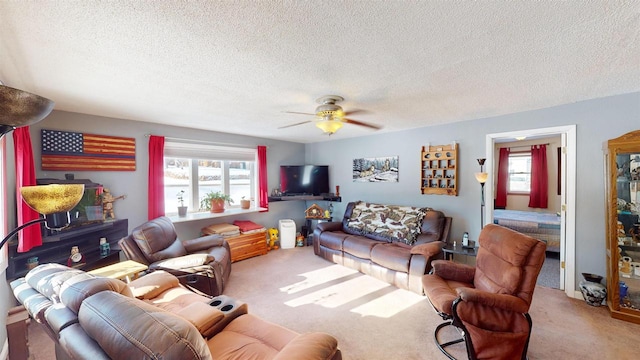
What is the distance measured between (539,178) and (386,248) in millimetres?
5063

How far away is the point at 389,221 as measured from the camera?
162 inches

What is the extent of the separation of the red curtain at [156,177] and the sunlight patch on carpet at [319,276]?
2233mm

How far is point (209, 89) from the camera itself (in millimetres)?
2363

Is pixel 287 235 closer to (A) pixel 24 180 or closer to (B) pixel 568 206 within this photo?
(A) pixel 24 180

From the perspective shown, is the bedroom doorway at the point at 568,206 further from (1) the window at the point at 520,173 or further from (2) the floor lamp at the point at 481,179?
(1) the window at the point at 520,173

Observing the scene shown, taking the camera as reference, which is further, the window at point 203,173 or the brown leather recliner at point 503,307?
the window at point 203,173

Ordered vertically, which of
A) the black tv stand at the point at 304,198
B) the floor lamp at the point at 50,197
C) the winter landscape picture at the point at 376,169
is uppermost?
the winter landscape picture at the point at 376,169

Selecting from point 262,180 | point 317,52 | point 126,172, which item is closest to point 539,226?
point 317,52

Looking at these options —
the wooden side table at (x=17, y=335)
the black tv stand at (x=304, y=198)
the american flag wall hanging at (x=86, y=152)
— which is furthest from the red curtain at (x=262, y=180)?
the wooden side table at (x=17, y=335)

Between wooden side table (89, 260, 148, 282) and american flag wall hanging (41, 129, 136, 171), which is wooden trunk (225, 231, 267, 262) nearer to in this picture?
wooden side table (89, 260, 148, 282)

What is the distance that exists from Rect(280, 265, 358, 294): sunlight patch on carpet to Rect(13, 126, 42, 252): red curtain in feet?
8.46

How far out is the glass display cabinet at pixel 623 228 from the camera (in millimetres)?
2504

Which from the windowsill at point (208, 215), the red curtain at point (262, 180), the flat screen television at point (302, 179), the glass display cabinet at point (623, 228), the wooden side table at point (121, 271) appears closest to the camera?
the wooden side table at point (121, 271)

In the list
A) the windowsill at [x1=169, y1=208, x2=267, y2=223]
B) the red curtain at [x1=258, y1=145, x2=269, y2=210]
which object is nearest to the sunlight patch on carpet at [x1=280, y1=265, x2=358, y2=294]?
the windowsill at [x1=169, y1=208, x2=267, y2=223]
